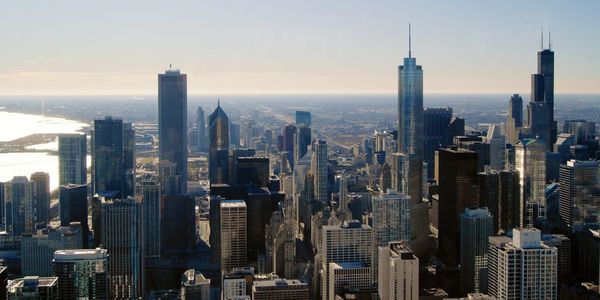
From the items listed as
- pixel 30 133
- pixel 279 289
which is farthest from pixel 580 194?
pixel 30 133

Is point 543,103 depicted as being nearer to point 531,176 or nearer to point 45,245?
point 531,176

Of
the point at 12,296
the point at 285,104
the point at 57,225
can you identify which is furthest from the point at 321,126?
the point at 12,296

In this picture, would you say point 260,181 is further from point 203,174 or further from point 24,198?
point 24,198

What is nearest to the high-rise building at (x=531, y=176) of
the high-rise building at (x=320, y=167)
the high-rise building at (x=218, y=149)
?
the high-rise building at (x=320, y=167)

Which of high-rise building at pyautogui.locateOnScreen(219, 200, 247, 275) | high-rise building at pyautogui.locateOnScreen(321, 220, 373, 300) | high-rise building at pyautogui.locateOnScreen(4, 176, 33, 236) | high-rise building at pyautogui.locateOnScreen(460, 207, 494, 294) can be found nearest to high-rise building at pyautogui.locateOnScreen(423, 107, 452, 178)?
high-rise building at pyautogui.locateOnScreen(460, 207, 494, 294)

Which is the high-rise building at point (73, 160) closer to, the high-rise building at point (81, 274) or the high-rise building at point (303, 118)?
the high-rise building at point (81, 274)

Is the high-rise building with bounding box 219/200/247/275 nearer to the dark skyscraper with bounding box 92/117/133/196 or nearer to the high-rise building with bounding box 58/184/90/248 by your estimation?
the dark skyscraper with bounding box 92/117/133/196
